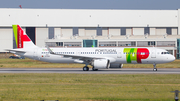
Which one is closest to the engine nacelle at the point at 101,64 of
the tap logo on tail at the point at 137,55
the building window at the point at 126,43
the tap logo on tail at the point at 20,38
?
the tap logo on tail at the point at 137,55

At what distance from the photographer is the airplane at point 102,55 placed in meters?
41.8

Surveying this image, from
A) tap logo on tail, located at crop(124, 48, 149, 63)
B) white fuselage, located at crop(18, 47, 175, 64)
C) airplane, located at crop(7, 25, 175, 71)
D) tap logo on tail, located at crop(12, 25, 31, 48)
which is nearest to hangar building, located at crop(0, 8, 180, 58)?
tap logo on tail, located at crop(12, 25, 31, 48)

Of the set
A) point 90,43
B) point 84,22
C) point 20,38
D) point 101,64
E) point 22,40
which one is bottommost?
point 101,64

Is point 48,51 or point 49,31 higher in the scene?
point 49,31

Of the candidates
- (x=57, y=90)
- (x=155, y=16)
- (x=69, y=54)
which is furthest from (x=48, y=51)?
(x=155, y=16)

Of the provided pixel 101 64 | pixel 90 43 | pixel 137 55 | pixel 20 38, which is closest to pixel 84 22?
pixel 90 43

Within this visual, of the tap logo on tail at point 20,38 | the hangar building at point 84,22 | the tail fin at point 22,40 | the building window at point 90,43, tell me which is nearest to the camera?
the tail fin at point 22,40

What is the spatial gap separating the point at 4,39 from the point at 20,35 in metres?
68.6

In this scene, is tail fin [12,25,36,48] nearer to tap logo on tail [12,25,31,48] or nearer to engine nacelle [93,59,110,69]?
tap logo on tail [12,25,31,48]

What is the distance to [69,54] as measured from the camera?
44.7 meters

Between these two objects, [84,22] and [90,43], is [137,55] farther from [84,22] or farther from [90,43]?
[84,22]

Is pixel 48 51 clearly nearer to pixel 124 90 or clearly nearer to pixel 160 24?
pixel 124 90

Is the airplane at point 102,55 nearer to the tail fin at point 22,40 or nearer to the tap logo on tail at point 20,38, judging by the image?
the tail fin at point 22,40

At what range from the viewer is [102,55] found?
4341 centimetres
